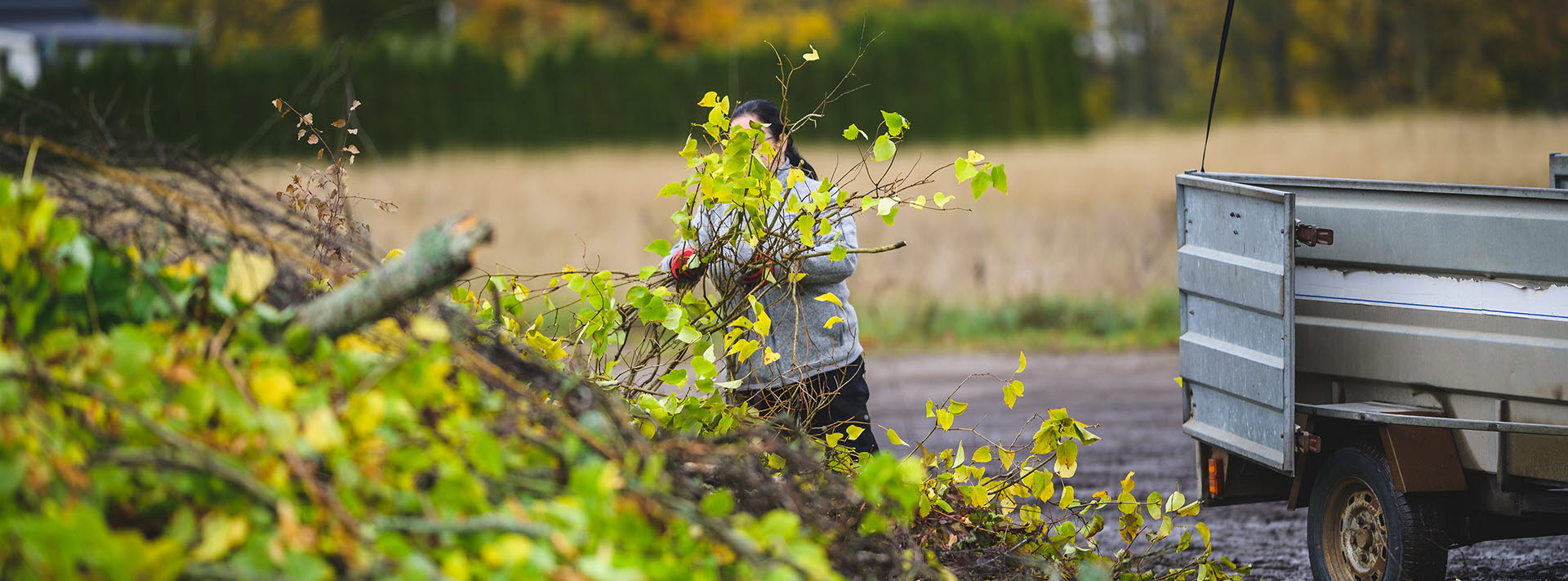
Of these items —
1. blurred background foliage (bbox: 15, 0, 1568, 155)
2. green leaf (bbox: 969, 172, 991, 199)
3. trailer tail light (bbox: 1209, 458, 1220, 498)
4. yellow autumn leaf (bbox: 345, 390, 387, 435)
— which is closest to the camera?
yellow autumn leaf (bbox: 345, 390, 387, 435)

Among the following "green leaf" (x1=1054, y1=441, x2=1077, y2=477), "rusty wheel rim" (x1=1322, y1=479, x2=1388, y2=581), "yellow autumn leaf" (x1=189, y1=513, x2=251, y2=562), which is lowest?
"rusty wheel rim" (x1=1322, y1=479, x2=1388, y2=581)

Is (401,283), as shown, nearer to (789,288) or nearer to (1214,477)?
(789,288)

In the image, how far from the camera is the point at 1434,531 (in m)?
4.25

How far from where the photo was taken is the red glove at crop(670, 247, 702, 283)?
4.24 metres

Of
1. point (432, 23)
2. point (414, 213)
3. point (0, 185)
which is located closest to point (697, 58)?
point (432, 23)

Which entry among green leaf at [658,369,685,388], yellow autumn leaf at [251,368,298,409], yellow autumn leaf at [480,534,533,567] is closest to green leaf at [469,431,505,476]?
yellow autumn leaf at [480,534,533,567]

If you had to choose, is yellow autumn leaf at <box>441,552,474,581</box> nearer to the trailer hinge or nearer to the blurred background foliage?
the trailer hinge

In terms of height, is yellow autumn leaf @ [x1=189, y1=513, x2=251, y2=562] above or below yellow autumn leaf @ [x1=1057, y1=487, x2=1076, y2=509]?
above

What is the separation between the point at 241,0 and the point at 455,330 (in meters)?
32.5

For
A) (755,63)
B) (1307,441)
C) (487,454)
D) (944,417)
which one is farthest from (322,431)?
(755,63)

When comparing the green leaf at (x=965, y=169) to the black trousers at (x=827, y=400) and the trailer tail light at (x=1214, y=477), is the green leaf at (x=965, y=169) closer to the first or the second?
the black trousers at (x=827, y=400)

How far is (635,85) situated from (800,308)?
2359 centimetres

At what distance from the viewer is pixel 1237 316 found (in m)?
4.61

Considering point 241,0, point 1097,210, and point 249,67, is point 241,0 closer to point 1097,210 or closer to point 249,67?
point 249,67
